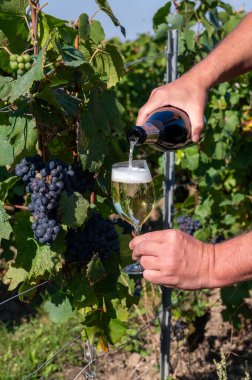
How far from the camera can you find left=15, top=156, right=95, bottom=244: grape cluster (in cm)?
188

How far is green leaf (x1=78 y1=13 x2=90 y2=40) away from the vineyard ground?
6.18 ft

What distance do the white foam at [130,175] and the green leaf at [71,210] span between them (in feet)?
0.54

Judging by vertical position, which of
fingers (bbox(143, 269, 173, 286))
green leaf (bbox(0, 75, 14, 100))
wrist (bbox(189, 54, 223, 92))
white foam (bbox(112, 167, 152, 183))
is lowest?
fingers (bbox(143, 269, 173, 286))

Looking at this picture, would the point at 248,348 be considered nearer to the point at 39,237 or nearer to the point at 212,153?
the point at 212,153

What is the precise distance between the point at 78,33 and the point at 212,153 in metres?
1.98

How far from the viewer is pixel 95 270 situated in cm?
205

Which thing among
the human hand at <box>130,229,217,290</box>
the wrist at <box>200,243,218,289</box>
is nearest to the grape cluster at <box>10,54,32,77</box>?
the human hand at <box>130,229,217,290</box>

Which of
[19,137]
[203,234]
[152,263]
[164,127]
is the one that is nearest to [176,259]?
[152,263]

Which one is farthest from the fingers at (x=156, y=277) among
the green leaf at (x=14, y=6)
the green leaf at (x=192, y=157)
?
the green leaf at (x=192, y=157)

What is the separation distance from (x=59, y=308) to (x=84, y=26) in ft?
3.43

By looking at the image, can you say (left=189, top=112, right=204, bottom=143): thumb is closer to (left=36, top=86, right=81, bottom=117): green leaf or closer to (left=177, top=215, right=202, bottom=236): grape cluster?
(left=36, top=86, right=81, bottom=117): green leaf

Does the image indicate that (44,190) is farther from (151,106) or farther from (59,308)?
(59,308)

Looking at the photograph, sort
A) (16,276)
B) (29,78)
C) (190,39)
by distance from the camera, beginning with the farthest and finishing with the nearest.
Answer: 1. (190,39)
2. (16,276)
3. (29,78)

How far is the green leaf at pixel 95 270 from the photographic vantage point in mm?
2017
